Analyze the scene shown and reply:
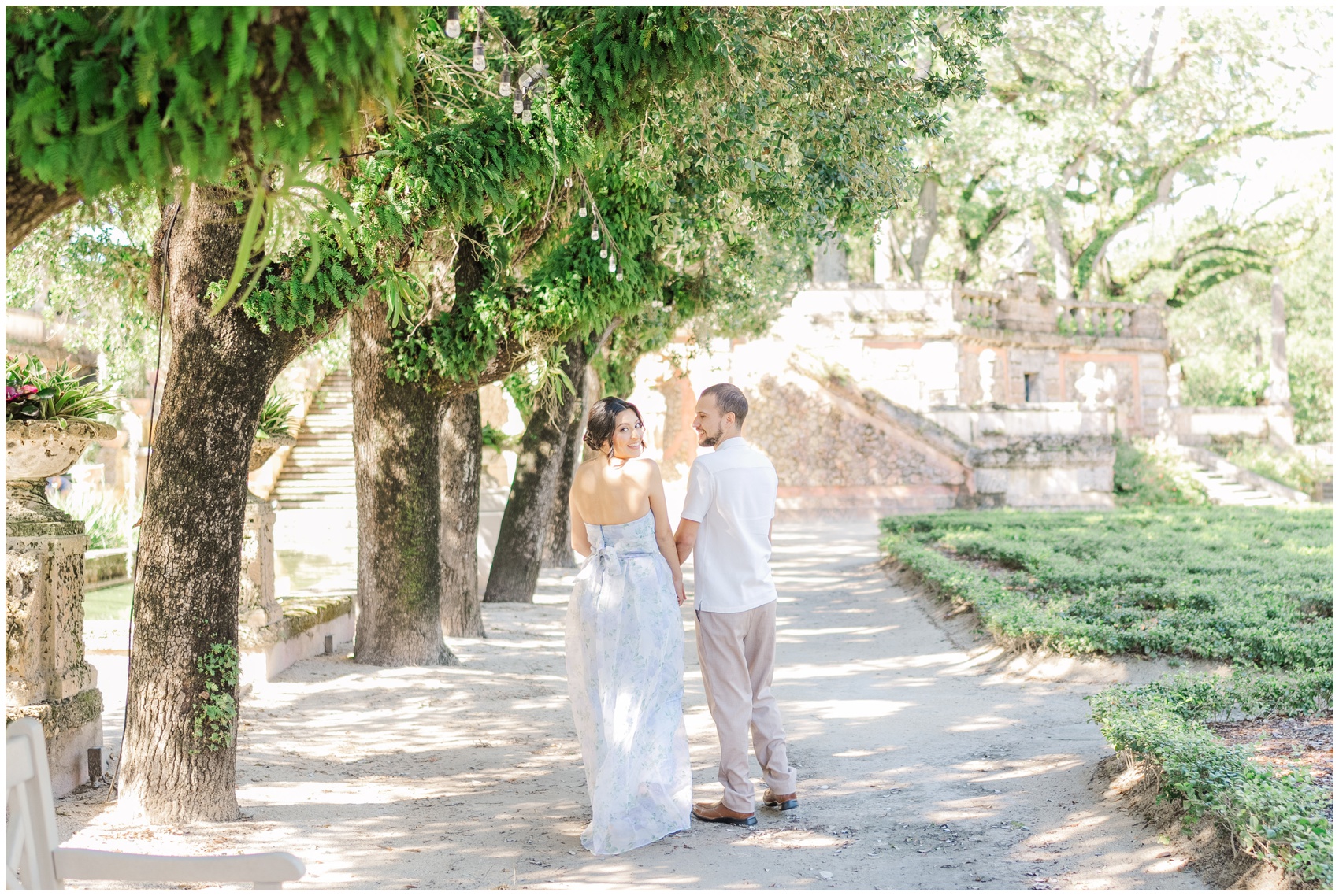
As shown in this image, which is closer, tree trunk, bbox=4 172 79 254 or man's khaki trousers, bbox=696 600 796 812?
tree trunk, bbox=4 172 79 254

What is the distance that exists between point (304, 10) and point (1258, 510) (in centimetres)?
1995

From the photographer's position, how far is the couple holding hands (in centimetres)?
466

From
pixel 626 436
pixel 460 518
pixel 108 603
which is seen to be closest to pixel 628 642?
pixel 626 436

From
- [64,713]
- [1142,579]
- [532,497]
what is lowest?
[1142,579]

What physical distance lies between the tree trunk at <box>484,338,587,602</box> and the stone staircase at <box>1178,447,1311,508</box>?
17.1m

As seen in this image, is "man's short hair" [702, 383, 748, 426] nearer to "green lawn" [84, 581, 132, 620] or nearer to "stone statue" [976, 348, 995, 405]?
"green lawn" [84, 581, 132, 620]

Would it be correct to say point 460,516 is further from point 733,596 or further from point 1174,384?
point 1174,384

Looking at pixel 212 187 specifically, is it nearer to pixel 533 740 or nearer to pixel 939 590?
pixel 533 740

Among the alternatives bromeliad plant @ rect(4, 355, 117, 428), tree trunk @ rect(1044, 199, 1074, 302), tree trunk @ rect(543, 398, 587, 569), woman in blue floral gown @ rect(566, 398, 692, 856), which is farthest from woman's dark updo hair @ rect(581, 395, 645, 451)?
tree trunk @ rect(1044, 199, 1074, 302)

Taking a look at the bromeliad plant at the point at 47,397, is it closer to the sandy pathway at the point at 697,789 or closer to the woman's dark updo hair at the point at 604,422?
the sandy pathway at the point at 697,789

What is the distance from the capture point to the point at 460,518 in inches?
391

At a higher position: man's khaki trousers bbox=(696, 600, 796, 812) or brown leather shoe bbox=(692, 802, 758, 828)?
man's khaki trousers bbox=(696, 600, 796, 812)

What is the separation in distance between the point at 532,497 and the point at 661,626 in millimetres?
7127

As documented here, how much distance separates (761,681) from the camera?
4.99 meters
